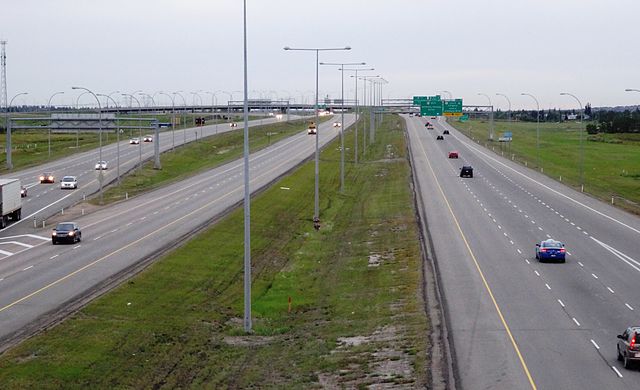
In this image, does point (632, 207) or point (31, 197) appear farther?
point (31, 197)

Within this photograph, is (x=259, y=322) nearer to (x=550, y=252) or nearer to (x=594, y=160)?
(x=550, y=252)

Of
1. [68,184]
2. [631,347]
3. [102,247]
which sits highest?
[631,347]

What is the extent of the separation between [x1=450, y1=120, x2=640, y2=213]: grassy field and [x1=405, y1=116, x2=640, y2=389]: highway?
9350 mm

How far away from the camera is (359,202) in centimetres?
7881

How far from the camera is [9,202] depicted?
6444cm

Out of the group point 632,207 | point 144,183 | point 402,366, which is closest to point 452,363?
point 402,366

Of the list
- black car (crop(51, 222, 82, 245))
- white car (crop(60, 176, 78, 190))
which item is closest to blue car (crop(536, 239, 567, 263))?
black car (crop(51, 222, 82, 245))

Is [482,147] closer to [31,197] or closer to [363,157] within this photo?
[363,157]

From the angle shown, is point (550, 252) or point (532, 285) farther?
point (550, 252)

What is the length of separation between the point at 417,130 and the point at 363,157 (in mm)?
61819

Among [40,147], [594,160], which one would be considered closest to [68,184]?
[40,147]

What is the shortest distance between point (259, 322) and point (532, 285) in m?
11.4

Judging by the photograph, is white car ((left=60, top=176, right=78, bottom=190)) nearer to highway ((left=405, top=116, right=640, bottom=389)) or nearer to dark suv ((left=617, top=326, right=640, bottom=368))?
highway ((left=405, top=116, right=640, bottom=389))

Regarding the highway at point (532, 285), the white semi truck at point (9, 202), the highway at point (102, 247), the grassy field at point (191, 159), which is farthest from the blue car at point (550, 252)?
the grassy field at point (191, 159)
